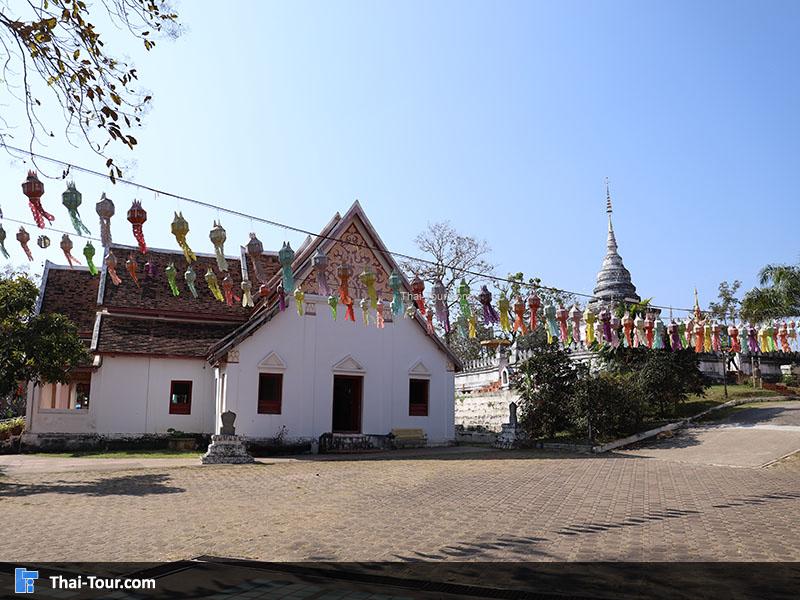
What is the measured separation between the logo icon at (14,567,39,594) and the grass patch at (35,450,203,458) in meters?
12.7

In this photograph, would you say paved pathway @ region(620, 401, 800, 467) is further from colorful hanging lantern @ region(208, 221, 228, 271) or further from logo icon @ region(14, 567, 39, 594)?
logo icon @ region(14, 567, 39, 594)

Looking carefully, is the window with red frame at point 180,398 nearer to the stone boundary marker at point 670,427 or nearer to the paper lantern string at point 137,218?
the paper lantern string at point 137,218

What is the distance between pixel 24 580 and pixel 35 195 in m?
5.25

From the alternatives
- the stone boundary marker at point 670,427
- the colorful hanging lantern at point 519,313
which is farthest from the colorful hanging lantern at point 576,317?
the stone boundary marker at point 670,427

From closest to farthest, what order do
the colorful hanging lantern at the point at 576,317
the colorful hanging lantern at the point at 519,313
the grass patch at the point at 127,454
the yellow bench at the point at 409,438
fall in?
the colorful hanging lantern at the point at 519,313 < the colorful hanging lantern at the point at 576,317 < the grass patch at the point at 127,454 < the yellow bench at the point at 409,438

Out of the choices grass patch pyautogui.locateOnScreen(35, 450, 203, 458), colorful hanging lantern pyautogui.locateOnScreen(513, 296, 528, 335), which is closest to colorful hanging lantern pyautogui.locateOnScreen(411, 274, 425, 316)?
colorful hanging lantern pyautogui.locateOnScreen(513, 296, 528, 335)

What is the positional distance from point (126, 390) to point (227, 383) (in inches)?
162

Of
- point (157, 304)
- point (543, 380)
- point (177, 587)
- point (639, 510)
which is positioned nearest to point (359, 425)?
point (543, 380)

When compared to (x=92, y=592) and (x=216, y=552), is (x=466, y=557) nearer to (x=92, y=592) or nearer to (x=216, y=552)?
(x=216, y=552)

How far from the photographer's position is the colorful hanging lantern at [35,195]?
8.32 m

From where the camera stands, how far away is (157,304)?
2197cm

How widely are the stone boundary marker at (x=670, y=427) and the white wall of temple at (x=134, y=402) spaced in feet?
41.5

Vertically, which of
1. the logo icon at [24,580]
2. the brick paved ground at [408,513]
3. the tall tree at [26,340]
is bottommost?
the brick paved ground at [408,513]

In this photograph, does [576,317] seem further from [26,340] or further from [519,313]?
[26,340]
